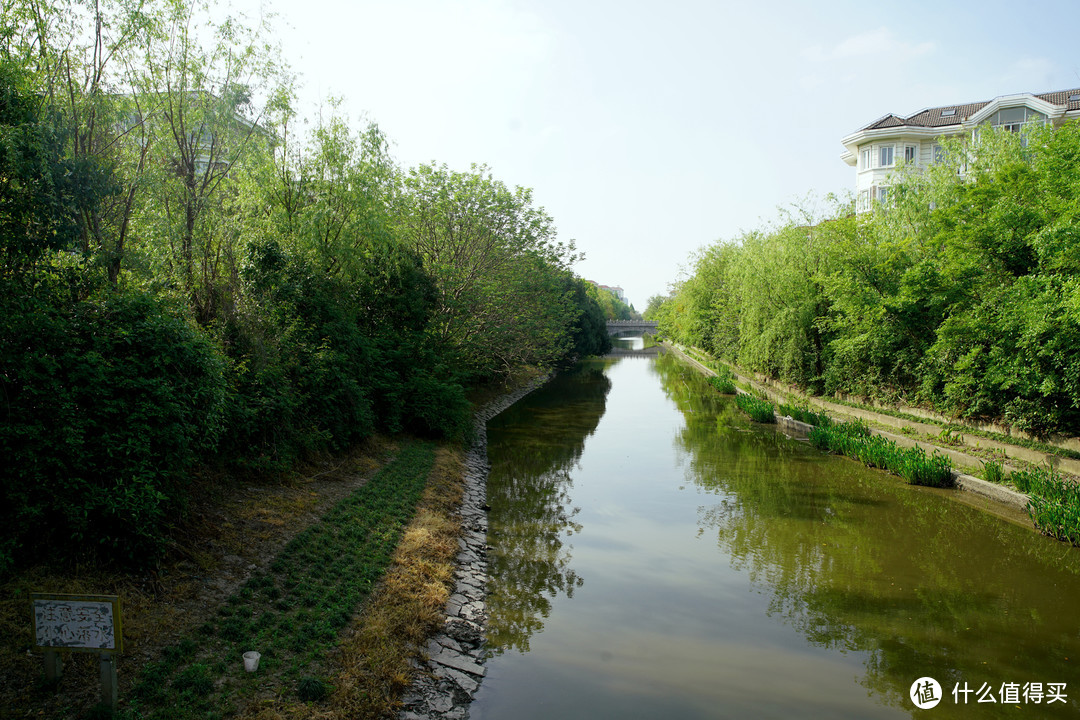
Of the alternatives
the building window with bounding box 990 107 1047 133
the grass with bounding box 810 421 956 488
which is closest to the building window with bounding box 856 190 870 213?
the building window with bounding box 990 107 1047 133

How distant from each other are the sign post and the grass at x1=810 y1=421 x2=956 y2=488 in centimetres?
1660

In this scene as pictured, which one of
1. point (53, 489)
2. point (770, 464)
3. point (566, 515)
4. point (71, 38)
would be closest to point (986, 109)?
point (770, 464)

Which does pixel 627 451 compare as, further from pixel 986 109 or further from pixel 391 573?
pixel 986 109

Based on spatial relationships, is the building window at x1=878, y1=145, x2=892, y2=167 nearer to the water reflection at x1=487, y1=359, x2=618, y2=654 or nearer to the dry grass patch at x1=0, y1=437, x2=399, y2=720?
the water reflection at x1=487, y1=359, x2=618, y2=654

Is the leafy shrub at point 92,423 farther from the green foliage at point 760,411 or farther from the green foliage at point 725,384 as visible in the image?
the green foliage at point 725,384

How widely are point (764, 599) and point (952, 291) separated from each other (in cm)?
1258

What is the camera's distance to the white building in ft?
111

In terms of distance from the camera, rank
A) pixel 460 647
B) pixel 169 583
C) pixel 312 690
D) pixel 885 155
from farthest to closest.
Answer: pixel 885 155 < pixel 460 647 < pixel 169 583 < pixel 312 690

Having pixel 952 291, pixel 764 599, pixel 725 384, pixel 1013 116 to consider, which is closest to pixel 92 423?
pixel 764 599

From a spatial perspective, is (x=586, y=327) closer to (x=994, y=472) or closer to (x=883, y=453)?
(x=883, y=453)

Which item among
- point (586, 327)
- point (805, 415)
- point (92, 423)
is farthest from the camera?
point (586, 327)

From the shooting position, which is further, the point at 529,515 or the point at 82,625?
the point at 529,515

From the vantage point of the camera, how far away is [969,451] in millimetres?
16359

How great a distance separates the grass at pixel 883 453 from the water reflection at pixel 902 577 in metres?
0.46
